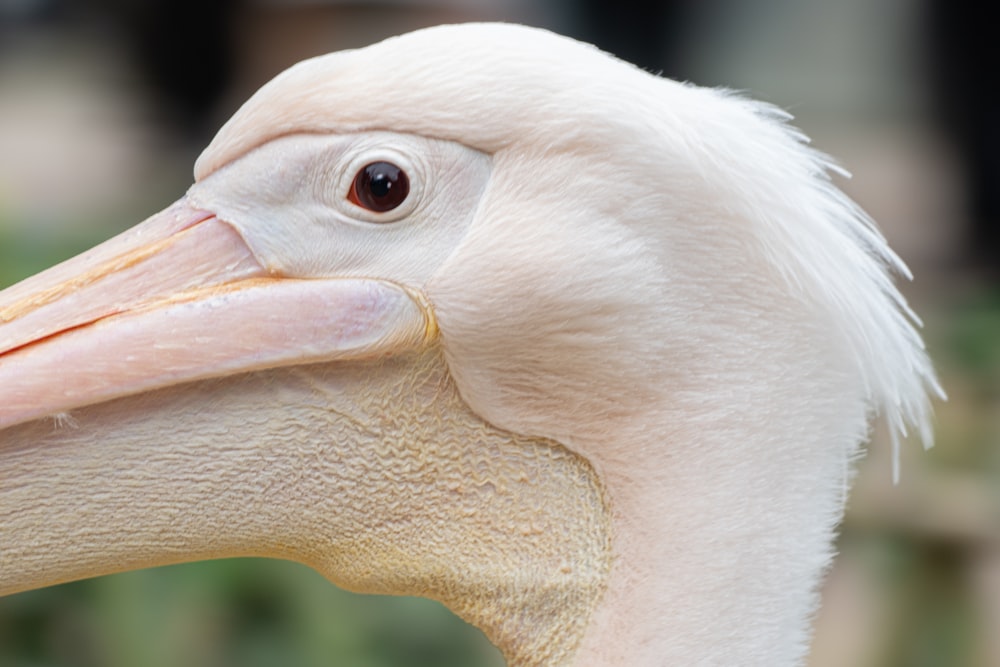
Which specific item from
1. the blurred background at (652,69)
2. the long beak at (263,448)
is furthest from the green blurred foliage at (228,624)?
the long beak at (263,448)

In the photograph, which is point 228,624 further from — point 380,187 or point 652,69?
point 652,69

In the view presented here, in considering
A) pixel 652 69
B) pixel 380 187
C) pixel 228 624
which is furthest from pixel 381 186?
pixel 652 69

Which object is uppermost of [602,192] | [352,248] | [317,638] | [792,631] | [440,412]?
[602,192]

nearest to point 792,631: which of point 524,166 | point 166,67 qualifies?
point 524,166

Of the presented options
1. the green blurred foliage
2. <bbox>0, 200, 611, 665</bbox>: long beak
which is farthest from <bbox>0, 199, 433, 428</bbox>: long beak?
the green blurred foliage

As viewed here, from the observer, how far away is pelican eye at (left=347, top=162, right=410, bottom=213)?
1.42 m

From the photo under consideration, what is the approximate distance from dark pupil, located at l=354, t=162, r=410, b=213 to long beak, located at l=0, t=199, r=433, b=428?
0.29 ft

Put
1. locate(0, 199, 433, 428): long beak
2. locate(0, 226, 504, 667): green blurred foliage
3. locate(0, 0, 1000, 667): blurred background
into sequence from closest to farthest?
locate(0, 199, 433, 428): long beak, locate(0, 226, 504, 667): green blurred foliage, locate(0, 0, 1000, 667): blurred background

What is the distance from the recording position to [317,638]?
340 cm

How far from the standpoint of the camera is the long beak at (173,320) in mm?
1332

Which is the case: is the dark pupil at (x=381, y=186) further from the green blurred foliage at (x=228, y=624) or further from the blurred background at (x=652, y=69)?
the green blurred foliage at (x=228, y=624)

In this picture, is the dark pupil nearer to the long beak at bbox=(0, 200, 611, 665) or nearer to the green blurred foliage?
the long beak at bbox=(0, 200, 611, 665)

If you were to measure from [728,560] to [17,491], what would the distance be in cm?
78

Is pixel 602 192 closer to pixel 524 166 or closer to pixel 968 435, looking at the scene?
pixel 524 166
